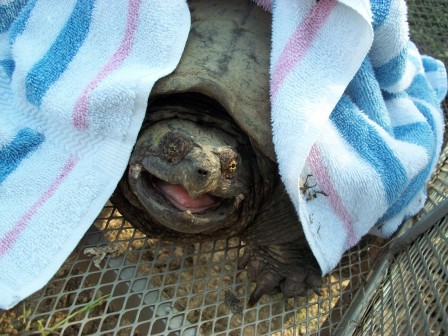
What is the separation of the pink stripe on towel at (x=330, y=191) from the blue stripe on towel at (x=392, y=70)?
0.45 metres

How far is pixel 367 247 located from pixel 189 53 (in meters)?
1.00

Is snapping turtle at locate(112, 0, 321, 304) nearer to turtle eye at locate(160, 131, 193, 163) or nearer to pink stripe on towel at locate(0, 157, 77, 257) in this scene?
turtle eye at locate(160, 131, 193, 163)

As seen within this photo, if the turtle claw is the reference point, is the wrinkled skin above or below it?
above

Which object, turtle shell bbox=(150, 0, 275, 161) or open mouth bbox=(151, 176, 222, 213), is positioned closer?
open mouth bbox=(151, 176, 222, 213)

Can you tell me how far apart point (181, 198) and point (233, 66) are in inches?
19.4

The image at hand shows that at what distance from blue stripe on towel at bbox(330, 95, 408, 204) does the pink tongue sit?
49cm

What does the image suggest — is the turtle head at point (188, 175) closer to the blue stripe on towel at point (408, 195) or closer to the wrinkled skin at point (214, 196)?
the wrinkled skin at point (214, 196)

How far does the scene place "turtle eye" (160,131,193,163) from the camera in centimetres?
141

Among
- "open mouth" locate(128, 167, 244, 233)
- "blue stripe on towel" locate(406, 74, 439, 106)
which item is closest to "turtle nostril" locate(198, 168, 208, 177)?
"open mouth" locate(128, 167, 244, 233)

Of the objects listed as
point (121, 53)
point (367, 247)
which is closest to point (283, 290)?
point (367, 247)

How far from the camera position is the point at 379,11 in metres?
1.50

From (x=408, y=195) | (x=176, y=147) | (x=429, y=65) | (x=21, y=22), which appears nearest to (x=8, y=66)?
(x=21, y=22)

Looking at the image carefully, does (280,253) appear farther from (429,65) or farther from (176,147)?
(429,65)

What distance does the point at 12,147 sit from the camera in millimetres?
1555
